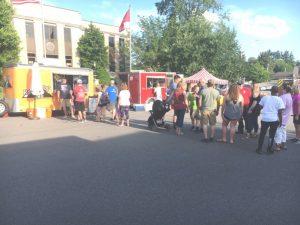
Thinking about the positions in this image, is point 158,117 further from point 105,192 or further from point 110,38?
point 110,38

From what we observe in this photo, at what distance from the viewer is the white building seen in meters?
36.7

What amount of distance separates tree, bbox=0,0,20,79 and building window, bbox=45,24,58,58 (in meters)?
10.5

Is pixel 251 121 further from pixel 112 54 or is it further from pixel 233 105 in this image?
pixel 112 54

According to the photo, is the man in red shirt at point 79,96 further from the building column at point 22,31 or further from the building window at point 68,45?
the building window at point 68,45

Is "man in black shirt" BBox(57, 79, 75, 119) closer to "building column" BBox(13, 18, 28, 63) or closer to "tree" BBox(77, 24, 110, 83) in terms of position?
"building column" BBox(13, 18, 28, 63)

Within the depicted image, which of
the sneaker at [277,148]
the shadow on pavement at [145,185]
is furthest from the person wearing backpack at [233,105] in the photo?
the sneaker at [277,148]

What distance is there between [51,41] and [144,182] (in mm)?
37785

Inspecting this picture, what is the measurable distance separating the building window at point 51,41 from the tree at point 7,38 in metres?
10.5

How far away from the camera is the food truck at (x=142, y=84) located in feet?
62.3

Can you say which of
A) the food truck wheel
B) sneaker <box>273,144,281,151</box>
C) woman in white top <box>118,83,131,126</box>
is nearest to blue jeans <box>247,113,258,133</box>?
sneaker <box>273,144,281,151</box>

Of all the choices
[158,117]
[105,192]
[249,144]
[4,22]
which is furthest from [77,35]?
[105,192]

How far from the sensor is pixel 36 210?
13.4 feet

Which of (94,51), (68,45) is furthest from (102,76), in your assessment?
(68,45)

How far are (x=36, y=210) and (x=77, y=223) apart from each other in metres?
0.71
